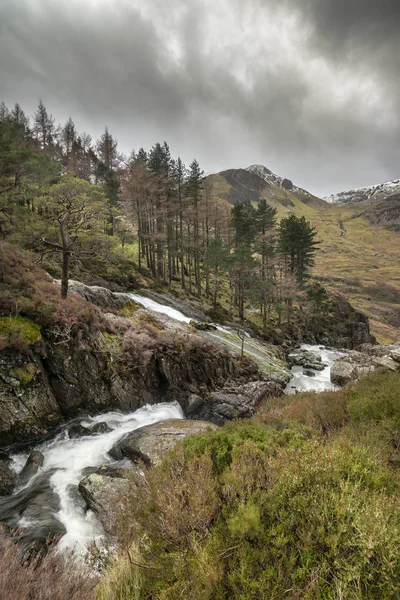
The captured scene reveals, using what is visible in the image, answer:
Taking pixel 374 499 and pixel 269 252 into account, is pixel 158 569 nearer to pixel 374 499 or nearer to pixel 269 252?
pixel 374 499

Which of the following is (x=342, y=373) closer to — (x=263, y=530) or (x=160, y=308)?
(x=160, y=308)

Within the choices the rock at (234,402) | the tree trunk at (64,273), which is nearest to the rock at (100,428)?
the rock at (234,402)

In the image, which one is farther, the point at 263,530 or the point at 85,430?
the point at 85,430

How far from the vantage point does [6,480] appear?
8.20 metres

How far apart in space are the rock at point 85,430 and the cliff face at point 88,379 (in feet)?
2.35

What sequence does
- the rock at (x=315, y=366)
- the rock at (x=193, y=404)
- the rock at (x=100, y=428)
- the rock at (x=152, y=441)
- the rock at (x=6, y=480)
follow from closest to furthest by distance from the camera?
the rock at (x=6, y=480), the rock at (x=152, y=441), the rock at (x=100, y=428), the rock at (x=193, y=404), the rock at (x=315, y=366)

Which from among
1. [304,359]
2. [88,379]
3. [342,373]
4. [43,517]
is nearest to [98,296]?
[88,379]

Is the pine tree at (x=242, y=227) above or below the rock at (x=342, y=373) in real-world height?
above

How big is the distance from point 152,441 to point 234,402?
673cm

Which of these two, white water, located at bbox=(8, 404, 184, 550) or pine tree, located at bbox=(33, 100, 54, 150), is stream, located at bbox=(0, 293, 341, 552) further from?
pine tree, located at bbox=(33, 100, 54, 150)

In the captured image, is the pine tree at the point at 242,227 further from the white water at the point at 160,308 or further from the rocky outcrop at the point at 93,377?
the rocky outcrop at the point at 93,377

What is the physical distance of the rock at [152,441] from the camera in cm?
945

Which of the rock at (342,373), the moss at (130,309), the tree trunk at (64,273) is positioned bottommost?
the rock at (342,373)

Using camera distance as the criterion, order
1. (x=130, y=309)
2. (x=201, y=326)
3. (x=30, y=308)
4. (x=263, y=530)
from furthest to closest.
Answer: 1. (x=201, y=326)
2. (x=130, y=309)
3. (x=30, y=308)
4. (x=263, y=530)
